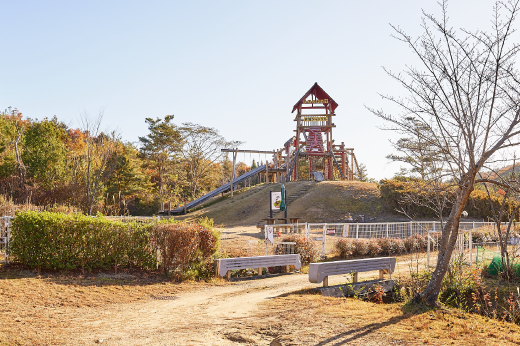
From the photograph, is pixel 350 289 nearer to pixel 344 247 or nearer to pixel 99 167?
pixel 344 247

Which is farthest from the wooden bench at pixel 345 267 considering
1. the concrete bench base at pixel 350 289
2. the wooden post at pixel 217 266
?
the wooden post at pixel 217 266

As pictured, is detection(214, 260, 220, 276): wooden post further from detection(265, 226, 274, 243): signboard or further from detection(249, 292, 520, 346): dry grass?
detection(249, 292, 520, 346): dry grass

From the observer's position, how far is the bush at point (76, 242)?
827 centimetres

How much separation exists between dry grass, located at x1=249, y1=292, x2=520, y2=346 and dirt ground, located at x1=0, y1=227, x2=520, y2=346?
13 mm

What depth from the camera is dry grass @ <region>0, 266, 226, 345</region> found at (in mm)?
5022

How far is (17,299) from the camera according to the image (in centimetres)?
639

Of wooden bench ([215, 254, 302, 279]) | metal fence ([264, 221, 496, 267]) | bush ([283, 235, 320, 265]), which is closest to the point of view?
wooden bench ([215, 254, 302, 279])

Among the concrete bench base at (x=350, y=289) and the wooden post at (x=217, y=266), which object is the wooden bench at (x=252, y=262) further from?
the concrete bench base at (x=350, y=289)

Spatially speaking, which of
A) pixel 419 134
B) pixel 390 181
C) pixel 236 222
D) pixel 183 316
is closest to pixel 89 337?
pixel 183 316

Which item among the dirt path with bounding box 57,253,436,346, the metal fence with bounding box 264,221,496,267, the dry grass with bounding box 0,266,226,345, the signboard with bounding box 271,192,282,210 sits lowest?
the dirt path with bounding box 57,253,436,346

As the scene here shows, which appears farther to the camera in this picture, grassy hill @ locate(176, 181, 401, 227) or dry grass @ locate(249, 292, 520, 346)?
grassy hill @ locate(176, 181, 401, 227)

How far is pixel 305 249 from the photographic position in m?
12.0

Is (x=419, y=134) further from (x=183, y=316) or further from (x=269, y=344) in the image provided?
(x=183, y=316)

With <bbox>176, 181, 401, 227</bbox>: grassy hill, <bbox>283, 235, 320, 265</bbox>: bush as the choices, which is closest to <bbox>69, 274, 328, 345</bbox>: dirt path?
<bbox>283, 235, 320, 265</bbox>: bush
